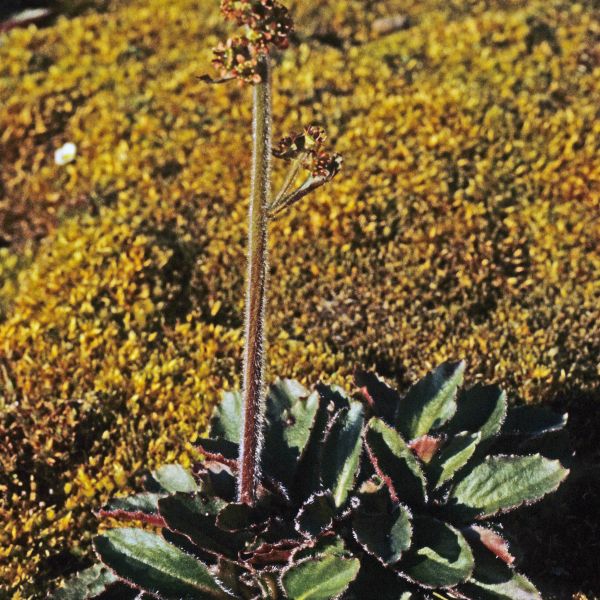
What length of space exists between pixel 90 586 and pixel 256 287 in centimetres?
138

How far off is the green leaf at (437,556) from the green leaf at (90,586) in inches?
41.9

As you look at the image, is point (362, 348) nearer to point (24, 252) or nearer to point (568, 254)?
point (568, 254)

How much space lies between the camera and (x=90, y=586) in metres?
3.08

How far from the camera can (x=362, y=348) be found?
4.41m

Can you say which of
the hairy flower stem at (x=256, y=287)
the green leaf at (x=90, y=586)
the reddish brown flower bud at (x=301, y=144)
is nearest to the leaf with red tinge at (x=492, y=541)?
the hairy flower stem at (x=256, y=287)

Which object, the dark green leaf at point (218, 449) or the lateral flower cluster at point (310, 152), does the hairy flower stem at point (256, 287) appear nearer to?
the lateral flower cluster at point (310, 152)

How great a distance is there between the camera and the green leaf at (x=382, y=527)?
2703mm

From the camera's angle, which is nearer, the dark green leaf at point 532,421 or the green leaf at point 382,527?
the green leaf at point 382,527

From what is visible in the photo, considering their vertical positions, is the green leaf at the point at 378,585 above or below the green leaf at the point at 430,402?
below

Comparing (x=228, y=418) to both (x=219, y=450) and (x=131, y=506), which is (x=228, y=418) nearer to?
(x=219, y=450)

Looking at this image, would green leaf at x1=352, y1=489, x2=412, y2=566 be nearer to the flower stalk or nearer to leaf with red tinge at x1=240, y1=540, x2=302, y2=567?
leaf with red tinge at x1=240, y1=540, x2=302, y2=567

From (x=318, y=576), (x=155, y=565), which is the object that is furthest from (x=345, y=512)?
(x=155, y=565)

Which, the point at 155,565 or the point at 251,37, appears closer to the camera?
the point at 251,37

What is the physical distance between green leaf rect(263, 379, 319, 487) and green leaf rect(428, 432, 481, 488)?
0.51 m
